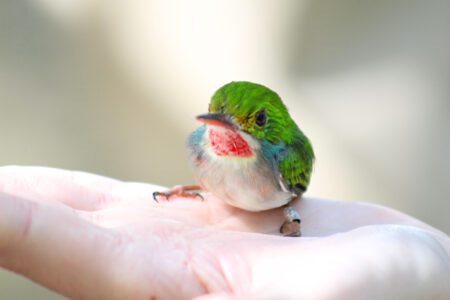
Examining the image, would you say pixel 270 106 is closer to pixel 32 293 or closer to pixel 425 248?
pixel 425 248

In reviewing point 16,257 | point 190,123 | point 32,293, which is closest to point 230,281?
point 16,257

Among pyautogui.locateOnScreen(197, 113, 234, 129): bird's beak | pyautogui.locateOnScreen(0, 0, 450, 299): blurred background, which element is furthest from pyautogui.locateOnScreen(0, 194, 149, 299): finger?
pyautogui.locateOnScreen(0, 0, 450, 299): blurred background

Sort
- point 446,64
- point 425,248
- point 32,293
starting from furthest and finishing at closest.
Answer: point 446,64 → point 32,293 → point 425,248

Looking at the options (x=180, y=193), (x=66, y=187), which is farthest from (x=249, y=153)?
(x=66, y=187)

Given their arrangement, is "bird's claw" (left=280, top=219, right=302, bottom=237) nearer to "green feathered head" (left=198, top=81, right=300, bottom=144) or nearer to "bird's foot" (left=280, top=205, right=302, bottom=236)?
"bird's foot" (left=280, top=205, right=302, bottom=236)

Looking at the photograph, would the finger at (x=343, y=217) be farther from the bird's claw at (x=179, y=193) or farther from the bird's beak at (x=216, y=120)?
the bird's beak at (x=216, y=120)

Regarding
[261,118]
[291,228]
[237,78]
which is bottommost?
[291,228]

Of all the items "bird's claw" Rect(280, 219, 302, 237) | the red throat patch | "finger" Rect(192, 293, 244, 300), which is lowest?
"bird's claw" Rect(280, 219, 302, 237)

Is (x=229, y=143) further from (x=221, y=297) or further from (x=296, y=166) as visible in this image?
(x=221, y=297)
